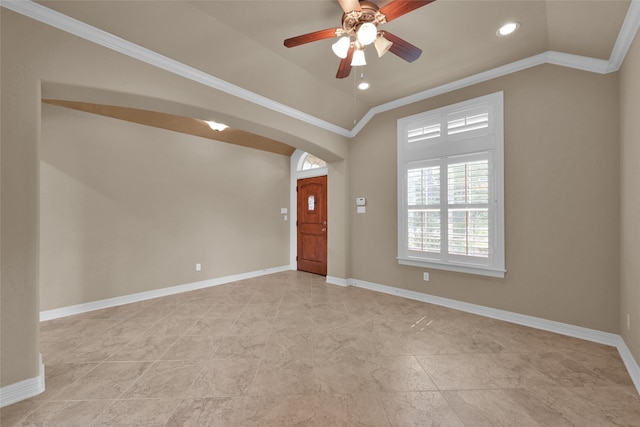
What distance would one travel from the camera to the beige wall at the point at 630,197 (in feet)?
6.72

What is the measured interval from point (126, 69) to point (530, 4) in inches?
141

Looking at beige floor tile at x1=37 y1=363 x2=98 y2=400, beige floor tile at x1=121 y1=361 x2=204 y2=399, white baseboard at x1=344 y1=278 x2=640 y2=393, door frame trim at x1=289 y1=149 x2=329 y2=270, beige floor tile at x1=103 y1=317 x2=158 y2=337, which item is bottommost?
beige floor tile at x1=103 y1=317 x2=158 y2=337

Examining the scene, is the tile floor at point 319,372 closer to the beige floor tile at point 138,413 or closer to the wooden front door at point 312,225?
the beige floor tile at point 138,413

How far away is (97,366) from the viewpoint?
2211mm

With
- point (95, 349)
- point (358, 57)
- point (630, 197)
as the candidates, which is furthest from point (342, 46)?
point (95, 349)

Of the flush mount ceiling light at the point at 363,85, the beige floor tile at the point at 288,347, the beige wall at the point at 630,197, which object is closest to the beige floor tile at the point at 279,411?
the beige floor tile at the point at 288,347

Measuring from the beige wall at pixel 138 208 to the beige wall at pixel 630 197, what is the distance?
17.0ft

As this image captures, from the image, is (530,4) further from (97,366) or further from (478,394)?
(97,366)

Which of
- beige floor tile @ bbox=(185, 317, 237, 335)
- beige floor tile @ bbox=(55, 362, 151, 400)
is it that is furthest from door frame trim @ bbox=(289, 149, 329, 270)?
beige floor tile @ bbox=(55, 362, 151, 400)

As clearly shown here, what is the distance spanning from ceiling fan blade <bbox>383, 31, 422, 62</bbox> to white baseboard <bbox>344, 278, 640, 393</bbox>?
3.03m

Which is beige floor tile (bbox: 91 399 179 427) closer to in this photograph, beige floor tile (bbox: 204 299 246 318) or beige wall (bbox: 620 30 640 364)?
beige floor tile (bbox: 204 299 246 318)

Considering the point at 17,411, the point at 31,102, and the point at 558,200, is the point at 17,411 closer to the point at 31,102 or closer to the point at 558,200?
the point at 31,102

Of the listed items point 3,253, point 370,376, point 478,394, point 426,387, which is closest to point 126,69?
point 3,253

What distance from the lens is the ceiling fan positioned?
1.85 m
